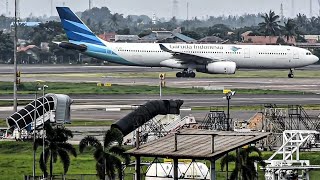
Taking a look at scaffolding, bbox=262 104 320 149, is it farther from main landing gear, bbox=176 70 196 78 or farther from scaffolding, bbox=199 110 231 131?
main landing gear, bbox=176 70 196 78

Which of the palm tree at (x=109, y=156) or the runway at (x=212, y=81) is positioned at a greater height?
the runway at (x=212, y=81)

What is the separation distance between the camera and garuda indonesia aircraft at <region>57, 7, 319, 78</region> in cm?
15000

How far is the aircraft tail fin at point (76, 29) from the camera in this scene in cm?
15138

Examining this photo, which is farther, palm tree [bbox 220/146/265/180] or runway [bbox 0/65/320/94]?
runway [bbox 0/65/320/94]

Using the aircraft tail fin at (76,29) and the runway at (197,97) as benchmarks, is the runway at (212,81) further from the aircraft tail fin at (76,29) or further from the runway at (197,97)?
the aircraft tail fin at (76,29)

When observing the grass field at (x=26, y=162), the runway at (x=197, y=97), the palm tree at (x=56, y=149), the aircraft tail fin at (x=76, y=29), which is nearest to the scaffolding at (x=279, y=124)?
the grass field at (x=26, y=162)

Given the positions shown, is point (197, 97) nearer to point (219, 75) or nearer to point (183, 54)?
point (183, 54)

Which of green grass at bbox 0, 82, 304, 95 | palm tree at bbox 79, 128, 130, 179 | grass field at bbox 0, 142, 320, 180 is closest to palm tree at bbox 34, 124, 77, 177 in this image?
grass field at bbox 0, 142, 320, 180

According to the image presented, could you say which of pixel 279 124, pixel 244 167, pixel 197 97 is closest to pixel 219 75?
pixel 197 97

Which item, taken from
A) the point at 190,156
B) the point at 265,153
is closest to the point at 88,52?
the point at 265,153

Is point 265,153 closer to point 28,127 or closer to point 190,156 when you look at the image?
point 28,127

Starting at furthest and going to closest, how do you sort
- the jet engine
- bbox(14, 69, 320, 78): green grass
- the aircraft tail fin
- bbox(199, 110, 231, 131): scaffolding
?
bbox(14, 69, 320, 78): green grass, the aircraft tail fin, the jet engine, bbox(199, 110, 231, 131): scaffolding

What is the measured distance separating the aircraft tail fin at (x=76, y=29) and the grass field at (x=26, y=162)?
74.6 meters

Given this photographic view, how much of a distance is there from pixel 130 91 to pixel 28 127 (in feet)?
142
